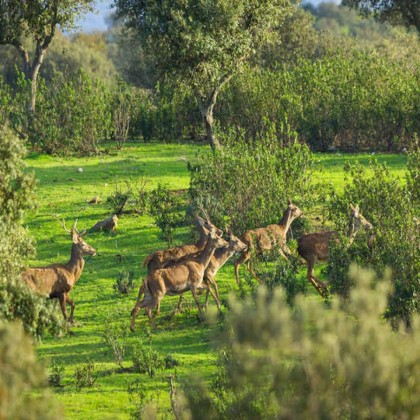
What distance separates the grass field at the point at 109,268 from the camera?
547 inches

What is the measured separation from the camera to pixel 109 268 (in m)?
20.8

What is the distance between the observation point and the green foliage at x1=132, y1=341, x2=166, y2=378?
14250 millimetres

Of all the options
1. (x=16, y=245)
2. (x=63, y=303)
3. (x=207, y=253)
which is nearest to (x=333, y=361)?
(x=16, y=245)

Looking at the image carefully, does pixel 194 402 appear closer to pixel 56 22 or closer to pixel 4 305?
pixel 4 305

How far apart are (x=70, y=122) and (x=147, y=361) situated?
20561 mm

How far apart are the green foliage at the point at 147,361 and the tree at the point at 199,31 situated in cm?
1133

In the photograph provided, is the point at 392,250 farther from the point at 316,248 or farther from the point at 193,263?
the point at 193,263

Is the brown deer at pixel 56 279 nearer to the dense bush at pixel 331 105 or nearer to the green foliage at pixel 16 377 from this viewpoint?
the green foliage at pixel 16 377

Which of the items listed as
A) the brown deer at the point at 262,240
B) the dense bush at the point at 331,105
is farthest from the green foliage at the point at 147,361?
the dense bush at the point at 331,105

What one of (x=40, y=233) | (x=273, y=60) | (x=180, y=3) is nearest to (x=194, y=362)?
(x=40, y=233)

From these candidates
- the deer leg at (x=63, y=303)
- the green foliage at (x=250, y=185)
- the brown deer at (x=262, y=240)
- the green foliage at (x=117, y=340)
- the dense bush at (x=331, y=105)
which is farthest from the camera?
the dense bush at (x=331, y=105)

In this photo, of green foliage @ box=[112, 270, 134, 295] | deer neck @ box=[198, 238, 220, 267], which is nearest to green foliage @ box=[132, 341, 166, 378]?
deer neck @ box=[198, 238, 220, 267]

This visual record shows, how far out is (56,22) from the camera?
115 ft

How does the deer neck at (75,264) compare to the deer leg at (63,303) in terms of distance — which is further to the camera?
the deer neck at (75,264)
